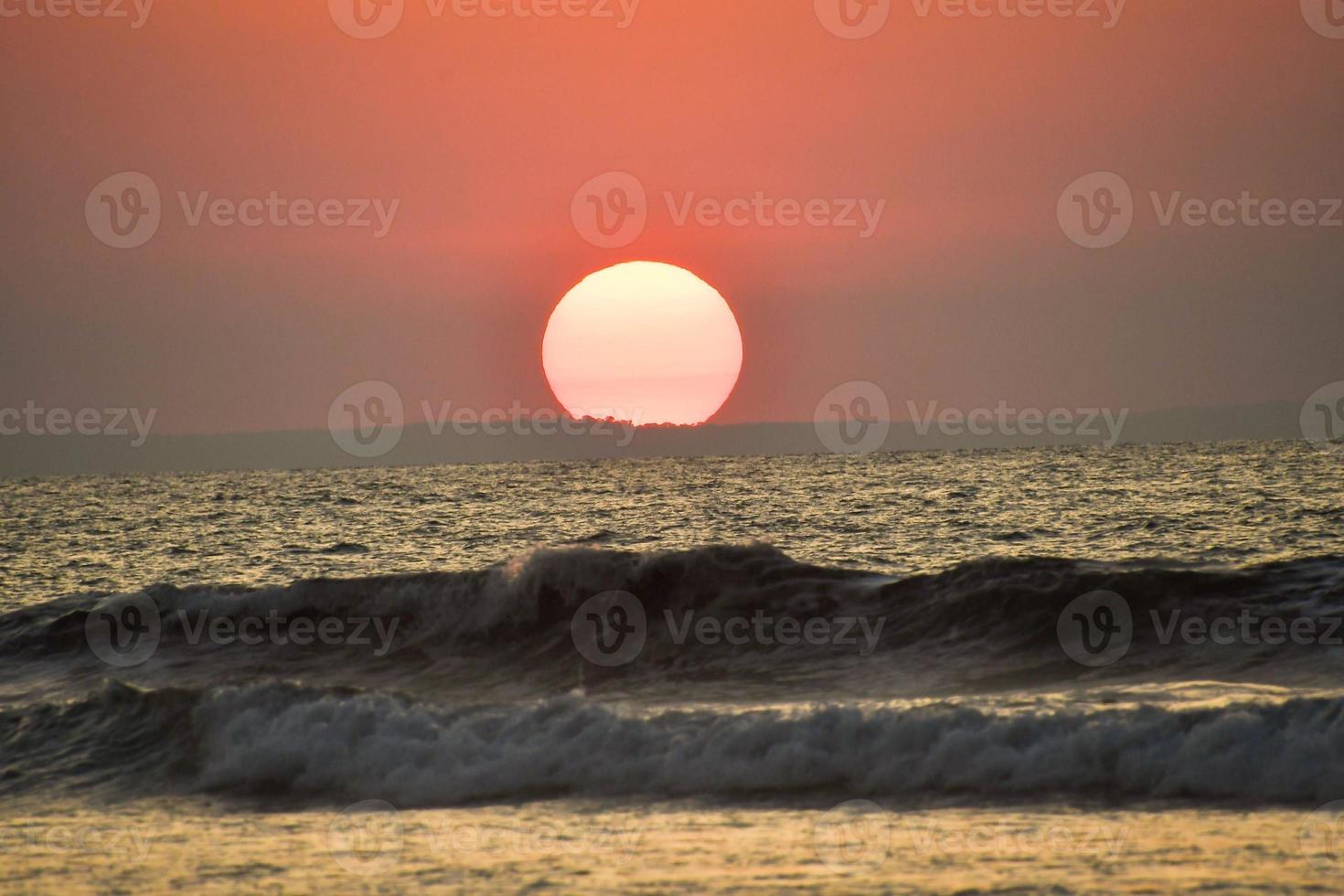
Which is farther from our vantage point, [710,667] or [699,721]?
[710,667]

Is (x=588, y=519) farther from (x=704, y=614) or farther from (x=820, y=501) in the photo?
(x=704, y=614)

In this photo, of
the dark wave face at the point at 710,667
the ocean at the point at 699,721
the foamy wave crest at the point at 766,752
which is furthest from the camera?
the dark wave face at the point at 710,667

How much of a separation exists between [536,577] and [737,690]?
7.77m

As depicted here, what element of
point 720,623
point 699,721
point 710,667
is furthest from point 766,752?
point 720,623

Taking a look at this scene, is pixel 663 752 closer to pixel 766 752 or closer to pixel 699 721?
pixel 699 721

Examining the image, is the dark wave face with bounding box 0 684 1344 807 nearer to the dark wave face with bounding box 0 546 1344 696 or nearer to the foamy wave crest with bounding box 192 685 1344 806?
the foamy wave crest with bounding box 192 685 1344 806

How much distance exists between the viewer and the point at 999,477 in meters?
68.8

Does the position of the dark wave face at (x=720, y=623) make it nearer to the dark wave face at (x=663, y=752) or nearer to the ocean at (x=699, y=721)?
the ocean at (x=699, y=721)

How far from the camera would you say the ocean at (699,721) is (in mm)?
9898

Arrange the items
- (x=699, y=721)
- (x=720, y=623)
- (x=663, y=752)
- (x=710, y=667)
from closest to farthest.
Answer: (x=663, y=752) → (x=699, y=721) → (x=710, y=667) → (x=720, y=623)

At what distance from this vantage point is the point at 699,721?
45.4 feet

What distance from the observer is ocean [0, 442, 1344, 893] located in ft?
32.5

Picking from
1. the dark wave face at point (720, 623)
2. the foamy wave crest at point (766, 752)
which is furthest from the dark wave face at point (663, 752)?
the dark wave face at point (720, 623)

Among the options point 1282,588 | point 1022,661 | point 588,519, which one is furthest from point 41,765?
point 588,519
